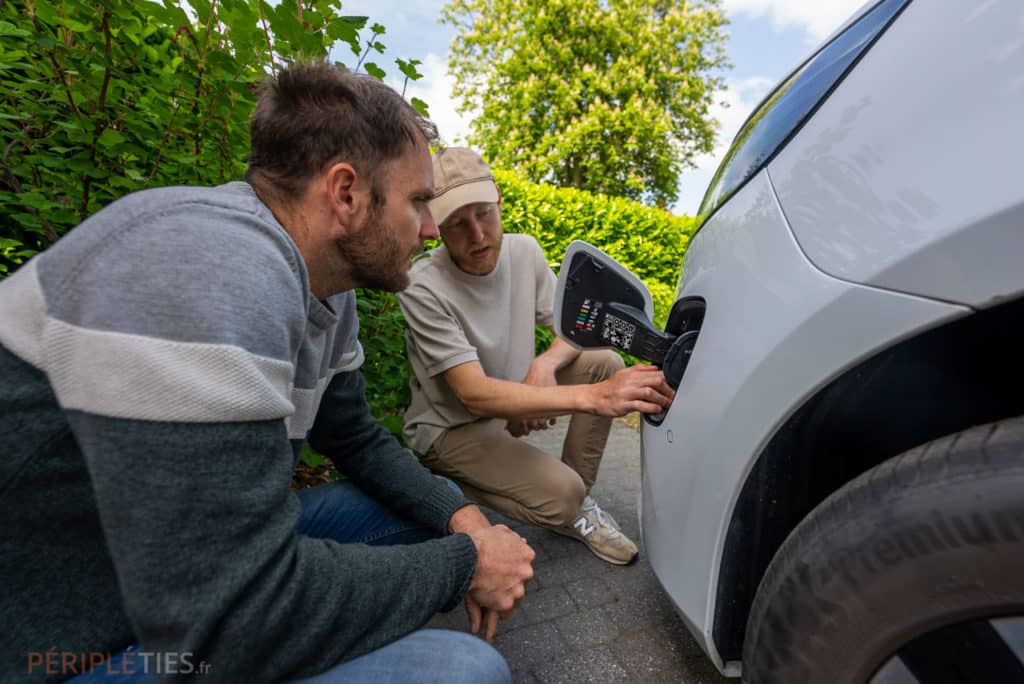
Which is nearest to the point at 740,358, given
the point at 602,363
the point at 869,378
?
the point at 869,378

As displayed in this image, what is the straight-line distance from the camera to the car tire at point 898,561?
26.1 inches

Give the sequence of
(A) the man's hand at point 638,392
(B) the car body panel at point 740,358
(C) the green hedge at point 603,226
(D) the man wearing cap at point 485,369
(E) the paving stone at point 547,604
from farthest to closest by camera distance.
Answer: (C) the green hedge at point 603,226
(D) the man wearing cap at point 485,369
(E) the paving stone at point 547,604
(A) the man's hand at point 638,392
(B) the car body panel at point 740,358

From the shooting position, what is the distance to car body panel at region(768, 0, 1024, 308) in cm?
63

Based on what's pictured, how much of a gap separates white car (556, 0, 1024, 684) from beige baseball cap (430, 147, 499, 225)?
3.05 ft

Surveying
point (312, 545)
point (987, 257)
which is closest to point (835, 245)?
point (987, 257)

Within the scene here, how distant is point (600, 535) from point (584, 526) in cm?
7

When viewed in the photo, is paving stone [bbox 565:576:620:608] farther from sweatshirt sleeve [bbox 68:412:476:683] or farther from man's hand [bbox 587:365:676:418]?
sweatshirt sleeve [bbox 68:412:476:683]

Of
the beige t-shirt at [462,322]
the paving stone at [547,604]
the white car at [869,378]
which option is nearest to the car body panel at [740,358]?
the white car at [869,378]

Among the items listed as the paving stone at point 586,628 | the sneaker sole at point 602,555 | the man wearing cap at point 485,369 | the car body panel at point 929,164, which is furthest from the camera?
the sneaker sole at point 602,555

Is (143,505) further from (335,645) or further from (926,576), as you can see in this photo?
(926,576)

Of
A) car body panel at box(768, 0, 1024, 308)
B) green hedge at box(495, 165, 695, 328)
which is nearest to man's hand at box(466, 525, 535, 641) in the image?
car body panel at box(768, 0, 1024, 308)

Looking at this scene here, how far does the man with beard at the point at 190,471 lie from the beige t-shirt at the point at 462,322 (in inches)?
29.3

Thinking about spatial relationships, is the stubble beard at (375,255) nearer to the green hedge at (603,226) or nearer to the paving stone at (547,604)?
the paving stone at (547,604)

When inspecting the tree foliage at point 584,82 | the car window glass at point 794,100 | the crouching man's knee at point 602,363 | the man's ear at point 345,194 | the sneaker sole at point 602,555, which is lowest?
the sneaker sole at point 602,555
